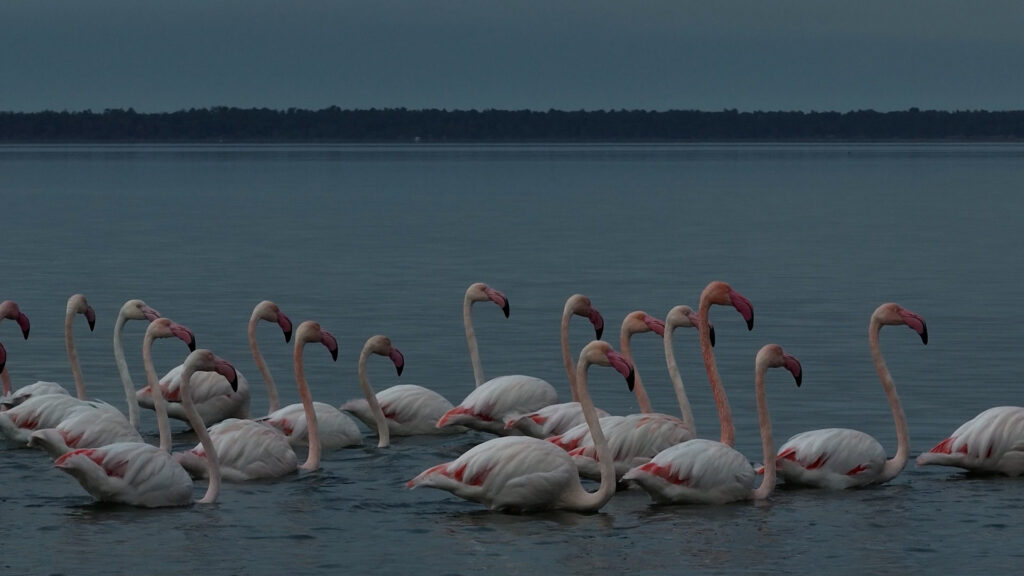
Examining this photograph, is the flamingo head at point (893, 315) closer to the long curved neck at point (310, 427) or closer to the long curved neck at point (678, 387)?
the long curved neck at point (678, 387)

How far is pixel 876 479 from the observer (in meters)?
12.9

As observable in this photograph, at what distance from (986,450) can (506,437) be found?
3.44 meters

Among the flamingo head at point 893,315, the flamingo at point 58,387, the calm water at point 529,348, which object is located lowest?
the calm water at point 529,348

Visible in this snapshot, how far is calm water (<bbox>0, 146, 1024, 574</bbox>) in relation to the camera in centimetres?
1105

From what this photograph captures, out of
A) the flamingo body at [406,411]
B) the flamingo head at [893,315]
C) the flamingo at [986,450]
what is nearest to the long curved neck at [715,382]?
the flamingo head at [893,315]

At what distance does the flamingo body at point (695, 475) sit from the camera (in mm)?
11914

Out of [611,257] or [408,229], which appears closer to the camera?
[611,257]

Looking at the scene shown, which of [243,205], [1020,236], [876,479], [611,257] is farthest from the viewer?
[243,205]

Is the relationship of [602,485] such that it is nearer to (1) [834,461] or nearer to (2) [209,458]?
(1) [834,461]

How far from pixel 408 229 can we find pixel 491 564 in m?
34.5

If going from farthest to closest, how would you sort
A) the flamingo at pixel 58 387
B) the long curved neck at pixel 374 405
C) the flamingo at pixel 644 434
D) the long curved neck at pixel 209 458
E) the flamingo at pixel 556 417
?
the long curved neck at pixel 374 405, the flamingo at pixel 58 387, the flamingo at pixel 556 417, the flamingo at pixel 644 434, the long curved neck at pixel 209 458

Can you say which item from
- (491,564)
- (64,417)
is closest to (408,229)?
(64,417)

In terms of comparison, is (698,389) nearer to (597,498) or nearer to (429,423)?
(429,423)

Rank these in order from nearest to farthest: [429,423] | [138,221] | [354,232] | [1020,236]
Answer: [429,423], [1020,236], [354,232], [138,221]
